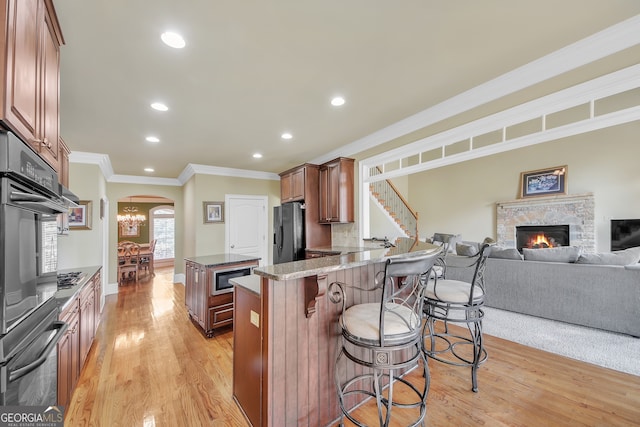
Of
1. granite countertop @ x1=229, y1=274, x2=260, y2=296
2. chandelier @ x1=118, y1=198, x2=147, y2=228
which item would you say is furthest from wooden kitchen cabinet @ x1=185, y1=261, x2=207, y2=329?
chandelier @ x1=118, y1=198, x2=147, y2=228

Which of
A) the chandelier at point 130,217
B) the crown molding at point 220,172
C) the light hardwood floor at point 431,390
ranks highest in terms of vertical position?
the crown molding at point 220,172

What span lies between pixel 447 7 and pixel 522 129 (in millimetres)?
6189

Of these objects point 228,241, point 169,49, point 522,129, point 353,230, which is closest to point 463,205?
point 522,129

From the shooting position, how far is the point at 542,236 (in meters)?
5.99

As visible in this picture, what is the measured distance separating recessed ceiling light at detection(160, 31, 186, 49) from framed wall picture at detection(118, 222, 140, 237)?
30.5 feet

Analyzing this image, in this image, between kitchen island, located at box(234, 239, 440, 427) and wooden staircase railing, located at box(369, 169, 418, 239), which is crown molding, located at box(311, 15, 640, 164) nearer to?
kitchen island, located at box(234, 239, 440, 427)

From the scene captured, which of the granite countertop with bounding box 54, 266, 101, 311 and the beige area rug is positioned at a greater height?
the granite countertop with bounding box 54, 266, 101, 311

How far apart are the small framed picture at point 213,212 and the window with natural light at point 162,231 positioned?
5.19 metres

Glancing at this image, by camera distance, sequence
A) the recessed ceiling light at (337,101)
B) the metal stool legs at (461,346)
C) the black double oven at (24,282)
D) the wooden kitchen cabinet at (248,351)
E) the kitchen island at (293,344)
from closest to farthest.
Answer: the black double oven at (24,282) < the kitchen island at (293,344) < the wooden kitchen cabinet at (248,351) < the metal stool legs at (461,346) < the recessed ceiling light at (337,101)

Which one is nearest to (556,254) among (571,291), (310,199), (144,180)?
(571,291)

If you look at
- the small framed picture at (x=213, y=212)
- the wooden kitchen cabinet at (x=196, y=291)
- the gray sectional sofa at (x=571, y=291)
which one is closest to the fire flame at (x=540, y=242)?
the gray sectional sofa at (x=571, y=291)

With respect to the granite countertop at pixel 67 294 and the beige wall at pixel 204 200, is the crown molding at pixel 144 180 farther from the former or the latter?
the granite countertop at pixel 67 294

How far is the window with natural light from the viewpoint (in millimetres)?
9555

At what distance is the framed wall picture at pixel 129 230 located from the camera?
29.8 feet
